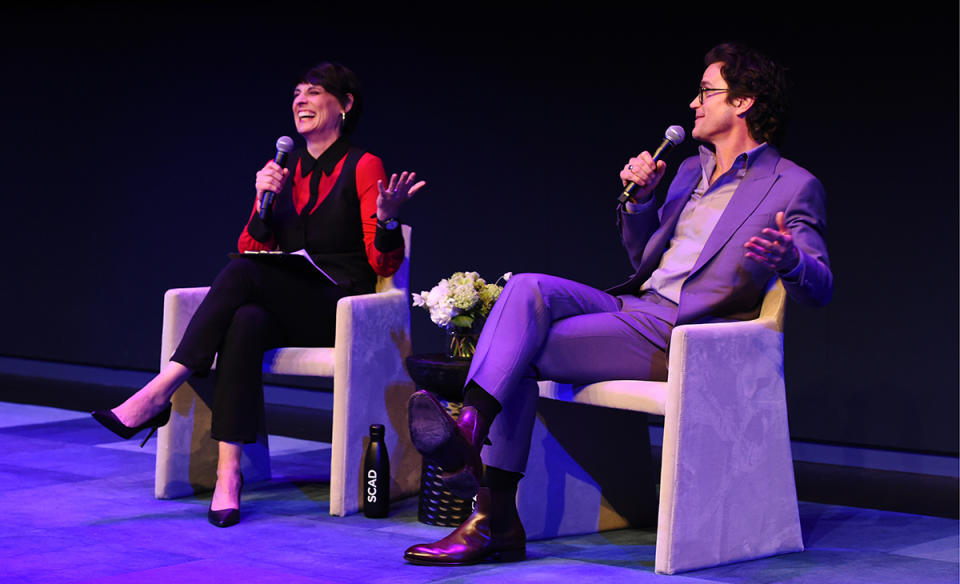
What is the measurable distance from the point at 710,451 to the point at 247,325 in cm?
136

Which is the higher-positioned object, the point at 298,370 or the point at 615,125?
the point at 615,125

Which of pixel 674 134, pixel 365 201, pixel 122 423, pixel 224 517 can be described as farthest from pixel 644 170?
pixel 122 423

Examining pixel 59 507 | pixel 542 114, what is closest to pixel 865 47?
pixel 542 114

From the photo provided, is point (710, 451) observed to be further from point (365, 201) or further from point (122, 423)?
point (122, 423)

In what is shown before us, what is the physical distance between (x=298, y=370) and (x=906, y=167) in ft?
7.95

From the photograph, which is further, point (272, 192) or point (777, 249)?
point (272, 192)

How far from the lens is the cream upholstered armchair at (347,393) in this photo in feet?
11.4

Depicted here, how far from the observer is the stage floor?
8.95 feet

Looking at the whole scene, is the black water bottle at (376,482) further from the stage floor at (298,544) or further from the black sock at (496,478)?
the black sock at (496,478)

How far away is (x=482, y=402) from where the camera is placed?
9.19ft

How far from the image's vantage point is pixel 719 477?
289cm

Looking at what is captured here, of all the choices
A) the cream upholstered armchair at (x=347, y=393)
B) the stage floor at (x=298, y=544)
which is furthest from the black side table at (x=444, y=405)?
the cream upholstered armchair at (x=347, y=393)

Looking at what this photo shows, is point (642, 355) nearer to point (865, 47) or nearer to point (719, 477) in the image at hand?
point (719, 477)

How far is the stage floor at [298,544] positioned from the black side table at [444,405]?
2.7 inches
